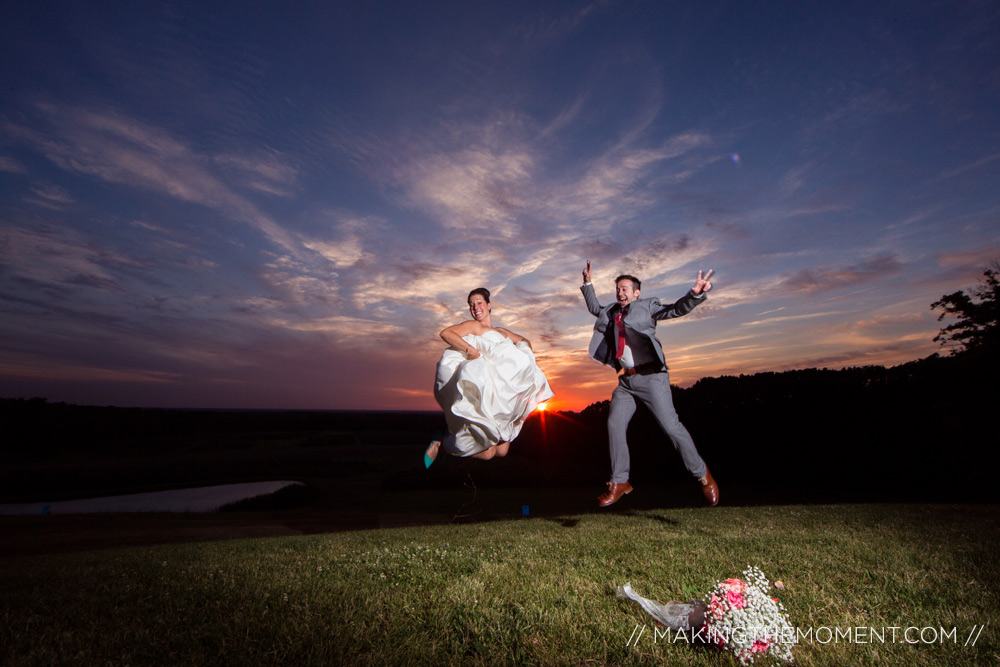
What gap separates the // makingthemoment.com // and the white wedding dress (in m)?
1.88

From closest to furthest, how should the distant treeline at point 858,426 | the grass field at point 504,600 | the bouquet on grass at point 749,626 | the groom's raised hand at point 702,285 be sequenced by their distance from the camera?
the bouquet on grass at point 749,626, the grass field at point 504,600, the groom's raised hand at point 702,285, the distant treeline at point 858,426

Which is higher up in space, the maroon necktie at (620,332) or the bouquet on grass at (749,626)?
the maroon necktie at (620,332)

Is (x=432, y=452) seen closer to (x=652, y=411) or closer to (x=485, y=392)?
(x=485, y=392)

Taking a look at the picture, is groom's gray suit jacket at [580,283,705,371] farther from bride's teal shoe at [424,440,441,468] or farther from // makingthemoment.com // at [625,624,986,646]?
// makingthemoment.com // at [625,624,986,646]

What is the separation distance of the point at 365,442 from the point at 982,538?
3328 centimetres

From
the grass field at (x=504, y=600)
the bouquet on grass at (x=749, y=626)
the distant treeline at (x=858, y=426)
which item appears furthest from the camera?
the distant treeline at (x=858, y=426)

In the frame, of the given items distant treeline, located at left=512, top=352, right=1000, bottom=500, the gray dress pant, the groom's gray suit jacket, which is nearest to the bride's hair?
the groom's gray suit jacket

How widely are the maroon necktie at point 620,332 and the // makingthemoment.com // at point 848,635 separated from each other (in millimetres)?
2322

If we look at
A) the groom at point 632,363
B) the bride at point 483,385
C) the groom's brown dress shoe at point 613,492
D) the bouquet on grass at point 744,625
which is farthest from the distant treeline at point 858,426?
the bouquet on grass at point 744,625

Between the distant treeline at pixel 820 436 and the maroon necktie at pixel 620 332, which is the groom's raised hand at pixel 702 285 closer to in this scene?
the maroon necktie at pixel 620 332

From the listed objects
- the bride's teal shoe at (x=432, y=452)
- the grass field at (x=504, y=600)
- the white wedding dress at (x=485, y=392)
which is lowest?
the grass field at (x=504, y=600)

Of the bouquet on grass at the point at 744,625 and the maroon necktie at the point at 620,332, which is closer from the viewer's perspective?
the bouquet on grass at the point at 744,625

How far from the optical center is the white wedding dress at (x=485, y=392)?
4.15 m

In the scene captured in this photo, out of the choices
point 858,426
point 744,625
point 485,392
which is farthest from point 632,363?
point 858,426
